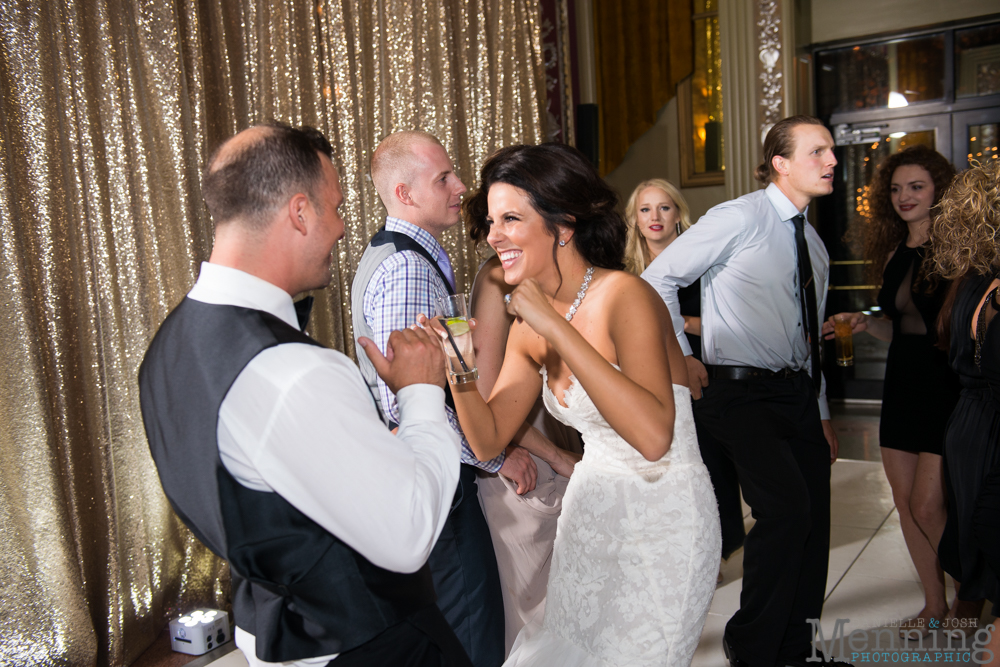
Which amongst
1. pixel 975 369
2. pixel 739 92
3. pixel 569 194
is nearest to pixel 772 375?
pixel 975 369

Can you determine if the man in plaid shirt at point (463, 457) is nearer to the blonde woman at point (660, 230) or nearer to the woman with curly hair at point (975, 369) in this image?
the woman with curly hair at point (975, 369)

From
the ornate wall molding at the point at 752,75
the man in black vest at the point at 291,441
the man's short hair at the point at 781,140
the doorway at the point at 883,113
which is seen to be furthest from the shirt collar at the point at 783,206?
the doorway at the point at 883,113

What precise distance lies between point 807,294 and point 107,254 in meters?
2.48

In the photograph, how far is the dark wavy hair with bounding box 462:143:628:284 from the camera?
77.3 inches

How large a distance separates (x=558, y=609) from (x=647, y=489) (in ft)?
1.18

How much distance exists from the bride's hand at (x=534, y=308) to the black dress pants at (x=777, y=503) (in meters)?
1.29

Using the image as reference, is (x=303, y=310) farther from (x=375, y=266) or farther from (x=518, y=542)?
(x=518, y=542)

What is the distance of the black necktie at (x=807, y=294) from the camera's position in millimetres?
2779

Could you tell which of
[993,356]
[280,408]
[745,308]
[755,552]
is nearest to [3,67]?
[280,408]

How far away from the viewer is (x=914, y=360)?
10.2ft

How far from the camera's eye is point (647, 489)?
1.78m

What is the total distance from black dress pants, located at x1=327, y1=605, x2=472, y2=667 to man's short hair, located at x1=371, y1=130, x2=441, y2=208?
1398 mm

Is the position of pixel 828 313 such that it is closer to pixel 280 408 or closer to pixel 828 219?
pixel 828 219

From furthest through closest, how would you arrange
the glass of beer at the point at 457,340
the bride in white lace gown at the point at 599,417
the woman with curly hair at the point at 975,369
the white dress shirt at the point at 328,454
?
the woman with curly hair at the point at 975,369, the bride in white lace gown at the point at 599,417, the glass of beer at the point at 457,340, the white dress shirt at the point at 328,454
